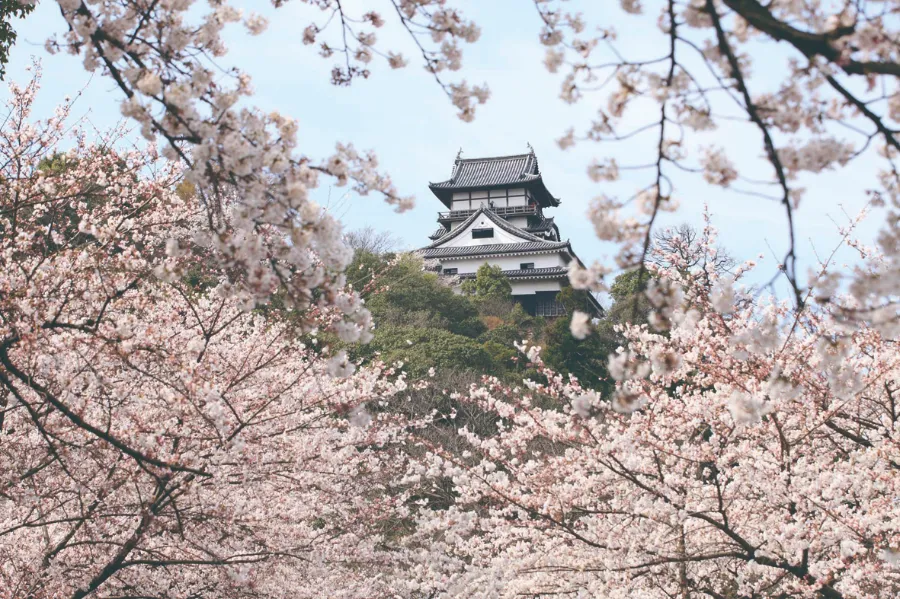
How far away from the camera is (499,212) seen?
4022 cm

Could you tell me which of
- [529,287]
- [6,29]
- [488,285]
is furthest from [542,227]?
[6,29]

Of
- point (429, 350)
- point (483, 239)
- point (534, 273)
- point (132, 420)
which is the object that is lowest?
point (132, 420)

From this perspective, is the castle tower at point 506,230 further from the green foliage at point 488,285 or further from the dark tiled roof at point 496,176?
the green foliage at point 488,285

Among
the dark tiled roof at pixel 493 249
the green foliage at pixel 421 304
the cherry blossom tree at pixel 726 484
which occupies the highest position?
the dark tiled roof at pixel 493 249

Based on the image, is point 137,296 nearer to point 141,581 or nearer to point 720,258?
point 141,581

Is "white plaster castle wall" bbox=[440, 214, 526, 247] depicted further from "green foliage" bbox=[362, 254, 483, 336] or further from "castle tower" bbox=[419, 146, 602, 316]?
"green foliage" bbox=[362, 254, 483, 336]

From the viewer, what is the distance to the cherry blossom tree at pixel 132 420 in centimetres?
441

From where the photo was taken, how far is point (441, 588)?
1000 centimetres

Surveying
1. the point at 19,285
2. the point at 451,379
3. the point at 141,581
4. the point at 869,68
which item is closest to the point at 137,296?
the point at 19,285

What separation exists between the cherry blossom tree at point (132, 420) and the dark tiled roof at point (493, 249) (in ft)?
93.7

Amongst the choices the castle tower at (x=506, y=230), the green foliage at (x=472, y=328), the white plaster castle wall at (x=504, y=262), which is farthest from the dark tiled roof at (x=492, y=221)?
the green foliage at (x=472, y=328)

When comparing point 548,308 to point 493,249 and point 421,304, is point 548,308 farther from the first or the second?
point 421,304

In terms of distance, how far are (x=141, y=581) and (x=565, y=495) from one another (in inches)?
138

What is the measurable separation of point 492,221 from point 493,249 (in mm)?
2367
